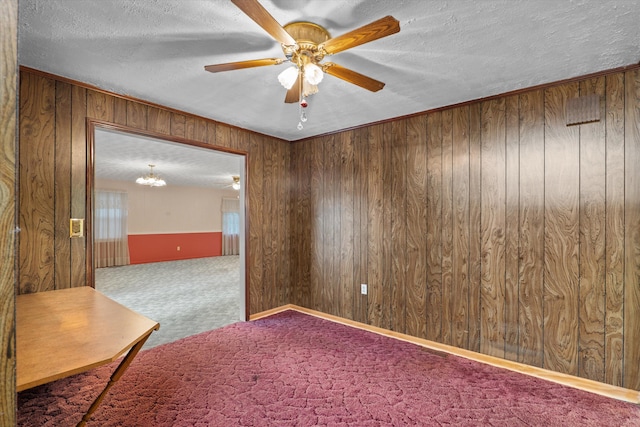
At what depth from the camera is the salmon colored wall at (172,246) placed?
8562 mm

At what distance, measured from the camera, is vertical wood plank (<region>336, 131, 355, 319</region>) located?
12.0ft

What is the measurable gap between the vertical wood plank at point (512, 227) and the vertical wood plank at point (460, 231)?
0.32 m

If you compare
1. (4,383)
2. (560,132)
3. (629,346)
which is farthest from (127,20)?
(629,346)

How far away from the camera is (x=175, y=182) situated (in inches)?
342

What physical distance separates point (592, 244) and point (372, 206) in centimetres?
189

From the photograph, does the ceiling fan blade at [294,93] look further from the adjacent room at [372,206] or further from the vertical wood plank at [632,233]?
the vertical wood plank at [632,233]

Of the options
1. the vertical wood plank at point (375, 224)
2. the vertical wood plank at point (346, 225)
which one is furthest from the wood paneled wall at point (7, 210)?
the vertical wood plank at point (346, 225)

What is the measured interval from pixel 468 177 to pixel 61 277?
348 cm

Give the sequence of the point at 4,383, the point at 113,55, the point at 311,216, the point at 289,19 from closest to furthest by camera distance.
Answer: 1. the point at 4,383
2. the point at 289,19
3. the point at 113,55
4. the point at 311,216

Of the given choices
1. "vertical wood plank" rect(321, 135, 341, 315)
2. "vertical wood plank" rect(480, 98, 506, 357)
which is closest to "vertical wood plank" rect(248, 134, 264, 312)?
"vertical wood plank" rect(321, 135, 341, 315)

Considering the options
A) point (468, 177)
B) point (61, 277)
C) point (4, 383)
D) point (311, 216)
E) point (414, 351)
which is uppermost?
point (468, 177)

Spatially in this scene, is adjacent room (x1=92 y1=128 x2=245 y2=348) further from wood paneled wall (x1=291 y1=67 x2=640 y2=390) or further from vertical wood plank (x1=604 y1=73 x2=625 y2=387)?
vertical wood plank (x1=604 y1=73 x2=625 y2=387)

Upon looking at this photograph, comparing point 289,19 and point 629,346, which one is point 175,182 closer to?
point 289,19

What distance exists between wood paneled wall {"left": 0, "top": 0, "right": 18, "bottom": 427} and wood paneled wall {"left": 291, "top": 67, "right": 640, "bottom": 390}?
9.82 feet
